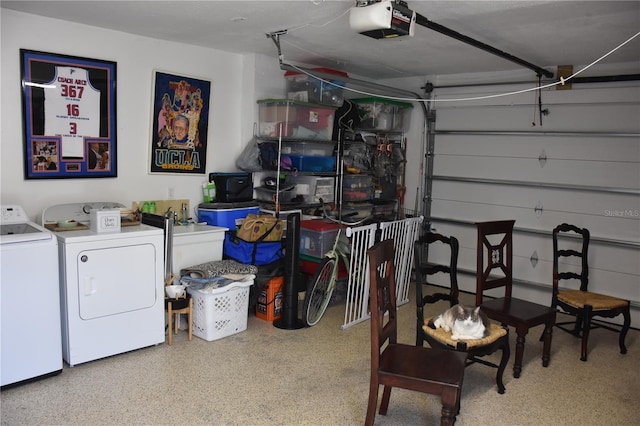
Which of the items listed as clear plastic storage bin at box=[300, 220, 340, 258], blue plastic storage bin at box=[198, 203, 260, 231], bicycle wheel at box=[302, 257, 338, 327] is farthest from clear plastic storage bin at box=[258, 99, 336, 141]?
bicycle wheel at box=[302, 257, 338, 327]

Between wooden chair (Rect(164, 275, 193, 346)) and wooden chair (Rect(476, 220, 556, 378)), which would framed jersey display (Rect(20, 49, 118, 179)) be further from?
wooden chair (Rect(476, 220, 556, 378))

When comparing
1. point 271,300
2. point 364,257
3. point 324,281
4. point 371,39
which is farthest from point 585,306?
point 371,39

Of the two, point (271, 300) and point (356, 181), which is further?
point (356, 181)

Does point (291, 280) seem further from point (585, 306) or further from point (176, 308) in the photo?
point (585, 306)

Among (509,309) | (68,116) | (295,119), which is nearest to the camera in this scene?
(509,309)

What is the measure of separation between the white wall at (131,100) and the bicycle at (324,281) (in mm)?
1366

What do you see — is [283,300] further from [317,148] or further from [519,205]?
[519,205]

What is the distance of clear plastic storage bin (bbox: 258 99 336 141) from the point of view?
4938 millimetres

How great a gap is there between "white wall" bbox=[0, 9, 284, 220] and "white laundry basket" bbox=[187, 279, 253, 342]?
3.63 feet

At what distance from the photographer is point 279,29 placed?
3.91 metres

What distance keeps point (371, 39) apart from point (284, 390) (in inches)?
107

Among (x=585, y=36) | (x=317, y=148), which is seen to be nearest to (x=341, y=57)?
(x=317, y=148)

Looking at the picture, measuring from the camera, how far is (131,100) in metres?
4.29

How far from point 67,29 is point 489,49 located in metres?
3.20
